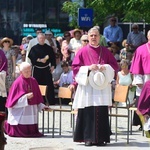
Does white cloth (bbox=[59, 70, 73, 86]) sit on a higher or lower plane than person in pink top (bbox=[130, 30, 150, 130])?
lower

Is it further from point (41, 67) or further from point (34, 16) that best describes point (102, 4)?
point (34, 16)

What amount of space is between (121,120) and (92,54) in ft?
14.1

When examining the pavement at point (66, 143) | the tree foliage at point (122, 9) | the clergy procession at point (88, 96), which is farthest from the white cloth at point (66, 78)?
the pavement at point (66, 143)

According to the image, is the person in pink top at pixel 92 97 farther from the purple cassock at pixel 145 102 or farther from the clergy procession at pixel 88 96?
the purple cassock at pixel 145 102

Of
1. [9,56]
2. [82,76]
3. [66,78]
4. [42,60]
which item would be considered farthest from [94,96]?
[66,78]

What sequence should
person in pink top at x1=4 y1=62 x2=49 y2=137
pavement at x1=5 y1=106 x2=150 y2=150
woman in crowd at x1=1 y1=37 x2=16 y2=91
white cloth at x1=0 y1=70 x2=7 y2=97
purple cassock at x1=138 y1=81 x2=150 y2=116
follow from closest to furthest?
purple cassock at x1=138 y1=81 x2=150 y2=116
pavement at x1=5 y1=106 x2=150 y2=150
person in pink top at x1=4 y1=62 x2=49 y2=137
white cloth at x1=0 y1=70 x2=7 y2=97
woman in crowd at x1=1 y1=37 x2=16 y2=91

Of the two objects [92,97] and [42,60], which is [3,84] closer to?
[42,60]

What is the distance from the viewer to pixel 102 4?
23.5 metres

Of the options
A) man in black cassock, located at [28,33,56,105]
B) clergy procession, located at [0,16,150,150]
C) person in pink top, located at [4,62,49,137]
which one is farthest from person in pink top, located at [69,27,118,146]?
man in black cassock, located at [28,33,56,105]

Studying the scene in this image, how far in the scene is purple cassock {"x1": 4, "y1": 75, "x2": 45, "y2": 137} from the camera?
14.6 metres

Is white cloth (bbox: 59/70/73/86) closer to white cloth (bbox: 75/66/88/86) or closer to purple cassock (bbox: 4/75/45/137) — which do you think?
purple cassock (bbox: 4/75/45/137)

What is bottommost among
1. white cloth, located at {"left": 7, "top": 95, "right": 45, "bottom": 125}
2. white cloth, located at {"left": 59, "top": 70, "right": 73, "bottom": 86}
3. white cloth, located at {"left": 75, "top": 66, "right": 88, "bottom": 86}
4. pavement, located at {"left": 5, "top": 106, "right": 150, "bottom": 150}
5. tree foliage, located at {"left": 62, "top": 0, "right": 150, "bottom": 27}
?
pavement, located at {"left": 5, "top": 106, "right": 150, "bottom": 150}

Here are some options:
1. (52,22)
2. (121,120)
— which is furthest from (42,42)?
(52,22)

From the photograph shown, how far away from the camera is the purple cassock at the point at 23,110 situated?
14.6 metres
